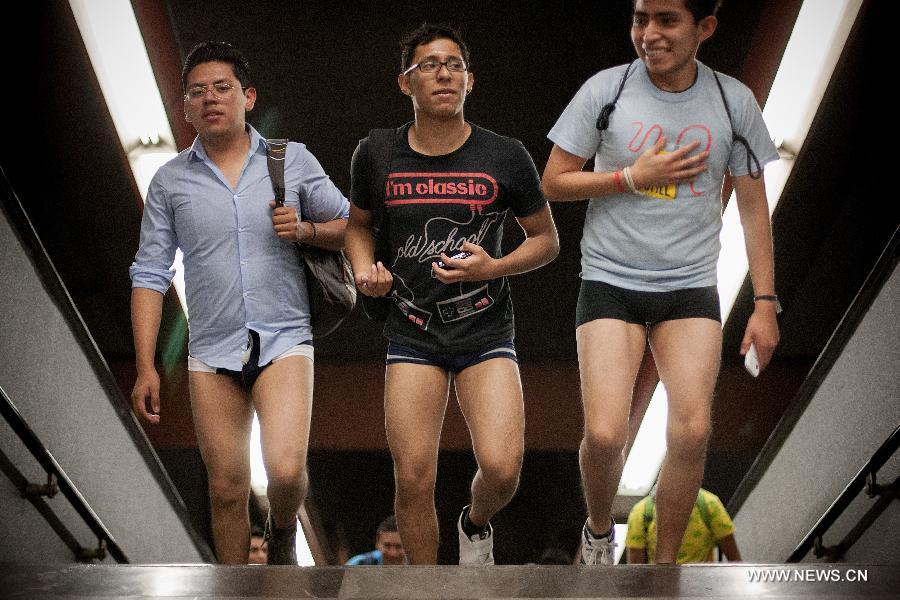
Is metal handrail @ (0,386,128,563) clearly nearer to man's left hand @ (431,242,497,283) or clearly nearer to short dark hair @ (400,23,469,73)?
man's left hand @ (431,242,497,283)

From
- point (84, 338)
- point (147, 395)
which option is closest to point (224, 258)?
point (147, 395)

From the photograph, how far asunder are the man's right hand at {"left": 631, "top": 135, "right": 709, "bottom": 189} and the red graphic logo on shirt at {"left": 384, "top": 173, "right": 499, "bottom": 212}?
0.46 m

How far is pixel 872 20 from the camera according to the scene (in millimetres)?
4715

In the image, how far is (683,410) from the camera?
11.1 feet

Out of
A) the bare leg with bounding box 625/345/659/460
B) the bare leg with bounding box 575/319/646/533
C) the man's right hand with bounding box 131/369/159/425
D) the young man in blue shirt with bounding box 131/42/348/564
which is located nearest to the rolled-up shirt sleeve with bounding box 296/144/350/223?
the young man in blue shirt with bounding box 131/42/348/564

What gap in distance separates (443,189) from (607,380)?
0.78 m

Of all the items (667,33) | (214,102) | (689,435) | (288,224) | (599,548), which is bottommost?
(599,548)

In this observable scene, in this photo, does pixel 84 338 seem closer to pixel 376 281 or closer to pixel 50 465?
pixel 50 465

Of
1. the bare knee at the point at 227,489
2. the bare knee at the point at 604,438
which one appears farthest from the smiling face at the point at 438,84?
the bare knee at the point at 227,489

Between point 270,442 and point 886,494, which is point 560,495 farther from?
point 270,442

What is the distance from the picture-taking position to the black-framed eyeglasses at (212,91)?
3.73 metres

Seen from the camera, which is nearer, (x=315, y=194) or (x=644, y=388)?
(x=315, y=194)

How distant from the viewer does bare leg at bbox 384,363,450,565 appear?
11.5 feet

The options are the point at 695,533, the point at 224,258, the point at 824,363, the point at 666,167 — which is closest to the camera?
the point at 666,167
